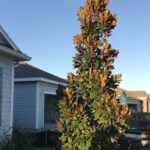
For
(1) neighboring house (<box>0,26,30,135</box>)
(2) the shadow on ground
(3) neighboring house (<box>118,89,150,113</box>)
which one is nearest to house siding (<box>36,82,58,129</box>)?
(2) the shadow on ground

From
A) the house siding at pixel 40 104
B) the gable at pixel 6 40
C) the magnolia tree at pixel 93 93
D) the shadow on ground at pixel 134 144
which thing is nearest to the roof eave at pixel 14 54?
the gable at pixel 6 40

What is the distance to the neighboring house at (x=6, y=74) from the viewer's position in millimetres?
12438

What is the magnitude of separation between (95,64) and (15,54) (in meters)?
4.42

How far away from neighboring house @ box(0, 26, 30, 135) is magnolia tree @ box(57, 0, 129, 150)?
365 centimetres

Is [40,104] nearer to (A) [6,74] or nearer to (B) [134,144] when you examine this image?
(B) [134,144]

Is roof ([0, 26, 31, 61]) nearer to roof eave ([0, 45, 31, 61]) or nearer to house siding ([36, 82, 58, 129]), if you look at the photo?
roof eave ([0, 45, 31, 61])

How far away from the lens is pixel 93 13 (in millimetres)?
9742

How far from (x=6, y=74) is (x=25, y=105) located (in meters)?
8.14

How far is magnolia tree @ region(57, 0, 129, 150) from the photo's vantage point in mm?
8453

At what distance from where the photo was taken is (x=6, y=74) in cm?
1276

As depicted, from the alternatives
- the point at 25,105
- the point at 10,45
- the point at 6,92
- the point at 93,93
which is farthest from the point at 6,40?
the point at 25,105

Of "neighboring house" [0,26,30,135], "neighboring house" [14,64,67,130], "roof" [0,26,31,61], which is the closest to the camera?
"neighboring house" [0,26,30,135]

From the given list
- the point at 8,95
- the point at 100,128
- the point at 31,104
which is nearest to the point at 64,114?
the point at 100,128

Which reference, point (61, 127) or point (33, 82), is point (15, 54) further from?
point (33, 82)
